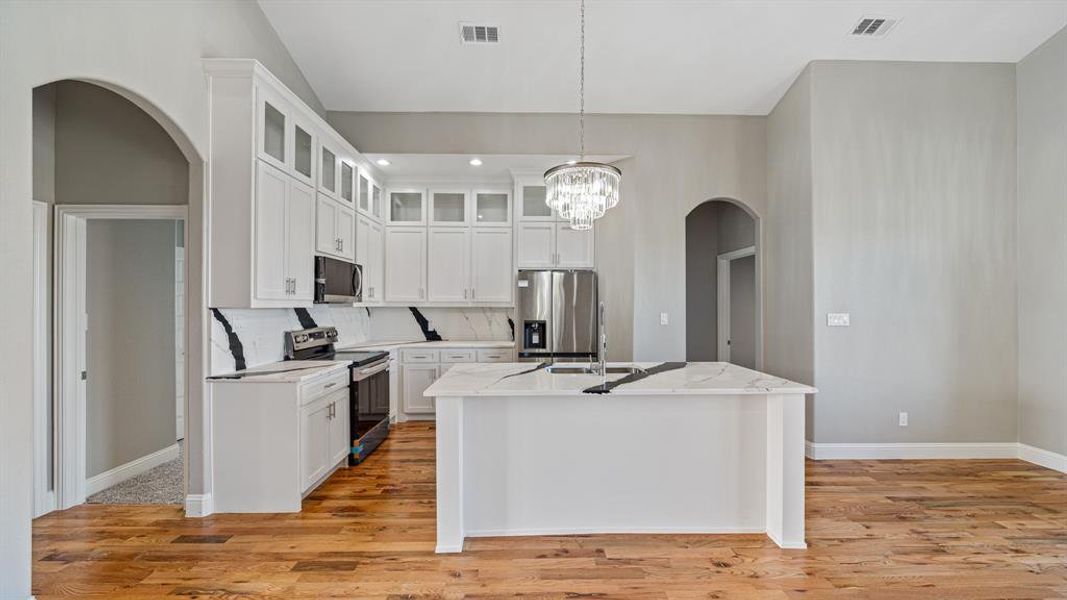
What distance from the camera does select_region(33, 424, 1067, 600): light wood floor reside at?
2.18 meters

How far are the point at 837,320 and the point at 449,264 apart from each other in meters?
3.81

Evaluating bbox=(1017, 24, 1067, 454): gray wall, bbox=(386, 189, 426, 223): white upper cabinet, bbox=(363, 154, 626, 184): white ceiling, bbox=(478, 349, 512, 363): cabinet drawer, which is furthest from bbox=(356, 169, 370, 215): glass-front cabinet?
bbox=(1017, 24, 1067, 454): gray wall

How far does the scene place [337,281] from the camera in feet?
13.5

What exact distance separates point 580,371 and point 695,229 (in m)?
4.35

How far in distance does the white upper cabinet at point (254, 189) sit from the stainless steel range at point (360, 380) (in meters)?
0.61

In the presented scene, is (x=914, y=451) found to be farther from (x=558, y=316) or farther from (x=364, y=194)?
(x=364, y=194)

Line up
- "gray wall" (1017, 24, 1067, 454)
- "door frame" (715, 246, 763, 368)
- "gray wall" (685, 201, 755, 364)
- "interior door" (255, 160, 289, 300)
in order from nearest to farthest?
"interior door" (255, 160, 289, 300) → "gray wall" (1017, 24, 1067, 454) → "door frame" (715, 246, 763, 368) → "gray wall" (685, 201, 755, 364)

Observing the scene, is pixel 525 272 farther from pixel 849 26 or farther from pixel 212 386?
pixel 849 26

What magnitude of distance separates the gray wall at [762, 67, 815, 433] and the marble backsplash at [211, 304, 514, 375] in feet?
9.42

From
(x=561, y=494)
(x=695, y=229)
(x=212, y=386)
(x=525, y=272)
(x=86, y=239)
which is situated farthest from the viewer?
(x=695, y=229)

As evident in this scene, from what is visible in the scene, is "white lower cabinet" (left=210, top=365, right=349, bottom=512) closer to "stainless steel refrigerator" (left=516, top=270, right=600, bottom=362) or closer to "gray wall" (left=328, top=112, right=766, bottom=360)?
"stainless steel refrigerator" (left=516, top=270, right=600, bottom=362)

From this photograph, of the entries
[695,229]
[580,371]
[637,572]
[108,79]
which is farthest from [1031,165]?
[108,79]

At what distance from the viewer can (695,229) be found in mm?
6703

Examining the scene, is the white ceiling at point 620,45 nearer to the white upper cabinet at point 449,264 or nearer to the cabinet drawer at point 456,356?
the white upper cabinet at point 449,264
